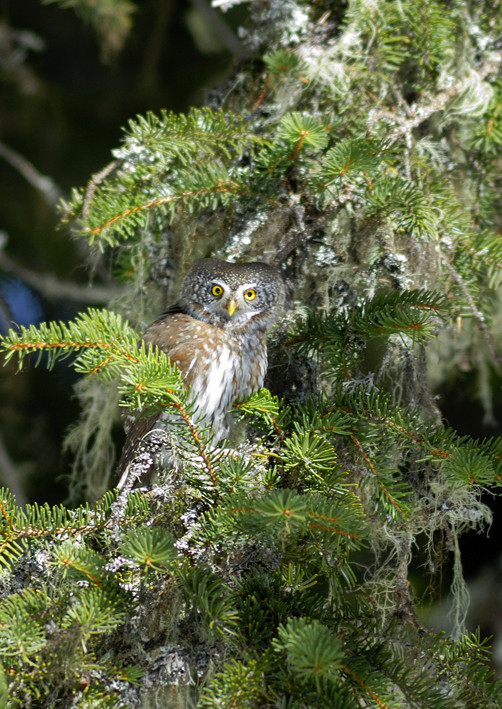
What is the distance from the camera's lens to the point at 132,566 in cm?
143

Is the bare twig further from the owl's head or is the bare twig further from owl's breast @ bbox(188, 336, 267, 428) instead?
owl's breast @ bbox(188, 336, 267, 428)

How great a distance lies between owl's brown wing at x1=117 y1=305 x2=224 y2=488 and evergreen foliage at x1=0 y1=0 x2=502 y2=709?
23cm

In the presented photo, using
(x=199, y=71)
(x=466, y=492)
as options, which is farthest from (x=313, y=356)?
(x=199, y=71)

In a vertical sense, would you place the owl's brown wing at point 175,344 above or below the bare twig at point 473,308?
below

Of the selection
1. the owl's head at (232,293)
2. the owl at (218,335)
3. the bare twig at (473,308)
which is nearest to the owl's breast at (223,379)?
the owl at (218,335)

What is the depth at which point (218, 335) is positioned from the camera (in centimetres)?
227

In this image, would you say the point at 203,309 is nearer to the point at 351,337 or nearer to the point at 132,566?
the point at 351,337

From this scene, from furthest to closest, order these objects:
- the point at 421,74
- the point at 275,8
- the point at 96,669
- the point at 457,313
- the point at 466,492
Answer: the point at 275,8 → the point at 421,74 → the point at 457,313 → the point at 466,492 → the point at 96,669

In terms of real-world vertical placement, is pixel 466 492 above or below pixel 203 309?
below

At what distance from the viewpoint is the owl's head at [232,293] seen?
2166mm

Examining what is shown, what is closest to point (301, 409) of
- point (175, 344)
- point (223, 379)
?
point (223, 379)

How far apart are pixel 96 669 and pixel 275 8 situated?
2.26 meters

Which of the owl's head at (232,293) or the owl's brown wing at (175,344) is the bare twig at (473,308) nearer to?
the owl's head at (232,293)

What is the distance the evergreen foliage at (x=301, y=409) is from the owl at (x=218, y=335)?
0.26 feet
